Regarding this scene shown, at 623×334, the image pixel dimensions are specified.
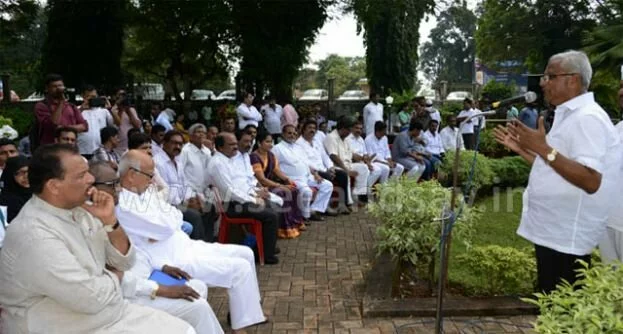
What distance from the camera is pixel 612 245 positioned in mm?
3516

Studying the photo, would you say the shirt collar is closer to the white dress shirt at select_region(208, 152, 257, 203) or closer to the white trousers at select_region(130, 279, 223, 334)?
the white trousers at select_region(130, 279, 223, 334)

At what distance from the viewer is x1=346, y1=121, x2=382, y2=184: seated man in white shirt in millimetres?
9312

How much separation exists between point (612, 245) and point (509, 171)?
598 centimetres

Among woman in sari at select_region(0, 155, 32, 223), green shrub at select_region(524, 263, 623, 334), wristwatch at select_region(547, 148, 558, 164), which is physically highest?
wristwatch at select_region(547, 148, 558, 164)

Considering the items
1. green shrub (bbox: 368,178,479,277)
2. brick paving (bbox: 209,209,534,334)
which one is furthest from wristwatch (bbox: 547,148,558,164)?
brick paving (bbox: 209,209,534,334)

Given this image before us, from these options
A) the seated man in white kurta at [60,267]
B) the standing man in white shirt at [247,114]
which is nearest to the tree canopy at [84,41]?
the standing man in white shirt at [247,114]

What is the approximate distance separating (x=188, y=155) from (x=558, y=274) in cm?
426

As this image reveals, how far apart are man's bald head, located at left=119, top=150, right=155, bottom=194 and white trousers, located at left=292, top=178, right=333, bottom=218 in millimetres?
3622

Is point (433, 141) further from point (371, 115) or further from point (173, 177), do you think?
point (173, 177)

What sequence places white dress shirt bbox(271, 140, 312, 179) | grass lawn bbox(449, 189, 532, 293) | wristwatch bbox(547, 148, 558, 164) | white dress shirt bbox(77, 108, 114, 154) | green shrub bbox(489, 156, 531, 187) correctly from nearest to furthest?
wristwatch bbox(547, 148, 558, 164) < grass lawn bbox(449, 189, 532, 293) < white dress shirt bbox(77, 108, 114, 154) < white dress shirt bbox(271, 140, 312, 179) < green shrub bbox(489, 156, 531, 187)

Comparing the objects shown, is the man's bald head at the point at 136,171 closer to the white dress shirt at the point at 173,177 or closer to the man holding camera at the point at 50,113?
the white dress shirt at the point at 173,177

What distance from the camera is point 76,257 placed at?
2.55 meters

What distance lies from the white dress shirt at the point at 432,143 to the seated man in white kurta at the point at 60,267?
27.4 ft

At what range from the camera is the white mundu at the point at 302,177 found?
7.52 metres
